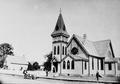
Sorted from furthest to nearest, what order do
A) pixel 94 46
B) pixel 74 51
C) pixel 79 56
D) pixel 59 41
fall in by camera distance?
1. pixel 94 46
2. pixel 59 41
3. pixel 74 51
4. pixel 79 56

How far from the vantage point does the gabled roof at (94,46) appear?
33675mm

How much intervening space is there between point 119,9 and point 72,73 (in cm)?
2009

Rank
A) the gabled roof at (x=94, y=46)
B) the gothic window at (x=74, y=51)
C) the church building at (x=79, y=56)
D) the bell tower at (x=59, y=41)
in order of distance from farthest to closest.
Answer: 1. the bell tower at (x=59, y=41)
2. the gothic window at (x=74, y=51)
3. the gabled roof at (x=94, y=46)
4. the church building at (x=79, y=56)

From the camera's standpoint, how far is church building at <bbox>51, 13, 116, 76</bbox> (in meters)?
31.7

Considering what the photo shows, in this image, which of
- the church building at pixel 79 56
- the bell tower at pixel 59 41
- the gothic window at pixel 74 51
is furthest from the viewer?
the bell tower at pixel 59 41

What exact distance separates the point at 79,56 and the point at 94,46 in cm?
763

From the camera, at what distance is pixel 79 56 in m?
32.3

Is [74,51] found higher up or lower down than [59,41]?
lower down

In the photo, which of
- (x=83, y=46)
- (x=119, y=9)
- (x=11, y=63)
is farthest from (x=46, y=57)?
(x=119, y=9)

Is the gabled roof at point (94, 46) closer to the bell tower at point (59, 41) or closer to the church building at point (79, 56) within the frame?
the church building at point (79, 56)

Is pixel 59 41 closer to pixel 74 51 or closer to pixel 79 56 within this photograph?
pixel 74 51

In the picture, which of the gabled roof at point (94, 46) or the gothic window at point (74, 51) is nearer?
the gabled roof at point (94, 46)

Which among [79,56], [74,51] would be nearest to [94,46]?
[74,51]

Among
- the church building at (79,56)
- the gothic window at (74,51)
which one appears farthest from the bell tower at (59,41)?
the gothic window at (74,51)
